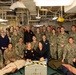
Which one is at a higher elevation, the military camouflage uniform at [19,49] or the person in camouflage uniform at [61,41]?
the person in camouflage uniform at [61,41]

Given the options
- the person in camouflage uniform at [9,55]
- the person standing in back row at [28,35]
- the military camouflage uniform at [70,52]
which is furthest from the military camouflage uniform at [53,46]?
the person in camouflage uniform at [9,55]

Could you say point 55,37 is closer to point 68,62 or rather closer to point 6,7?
point 68,62

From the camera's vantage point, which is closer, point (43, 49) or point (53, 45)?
point (43, 49)

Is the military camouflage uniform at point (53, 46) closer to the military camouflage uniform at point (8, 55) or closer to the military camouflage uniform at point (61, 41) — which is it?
the military camouflage uniform at point (61, 41)

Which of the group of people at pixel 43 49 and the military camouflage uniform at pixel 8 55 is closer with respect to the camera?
the group of people at pixel 43 49

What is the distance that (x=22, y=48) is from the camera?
262 inches

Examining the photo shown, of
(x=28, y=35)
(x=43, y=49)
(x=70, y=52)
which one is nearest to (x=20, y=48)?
(x=43, y=49)

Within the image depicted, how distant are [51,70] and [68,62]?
23.8 inches

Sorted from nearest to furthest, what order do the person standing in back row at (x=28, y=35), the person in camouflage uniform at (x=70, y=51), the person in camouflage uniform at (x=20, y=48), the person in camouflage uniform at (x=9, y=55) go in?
the person in camouflage uniform at (x=70, y=51)
the person in camouflage uniform at (x=9, y=55)
the person in camouflage uniform at (x=20, y=48)
the person standing in back row at (x=28, y=35)

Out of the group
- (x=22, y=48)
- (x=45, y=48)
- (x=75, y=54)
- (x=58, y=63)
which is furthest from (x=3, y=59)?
(x=75, y=54)

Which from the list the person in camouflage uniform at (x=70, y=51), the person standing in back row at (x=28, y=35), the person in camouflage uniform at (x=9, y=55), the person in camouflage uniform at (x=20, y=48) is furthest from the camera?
the person standing in back row at (x=28, y=35)

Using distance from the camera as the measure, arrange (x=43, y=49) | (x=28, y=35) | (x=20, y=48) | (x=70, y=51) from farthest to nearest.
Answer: (x=28, y=35) → (x=20, y=48) → (x=43, y=49) → (x=70, y=51)

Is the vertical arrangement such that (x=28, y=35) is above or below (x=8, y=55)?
above

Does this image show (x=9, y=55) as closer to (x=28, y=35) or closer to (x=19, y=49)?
(x=19, y=49)
